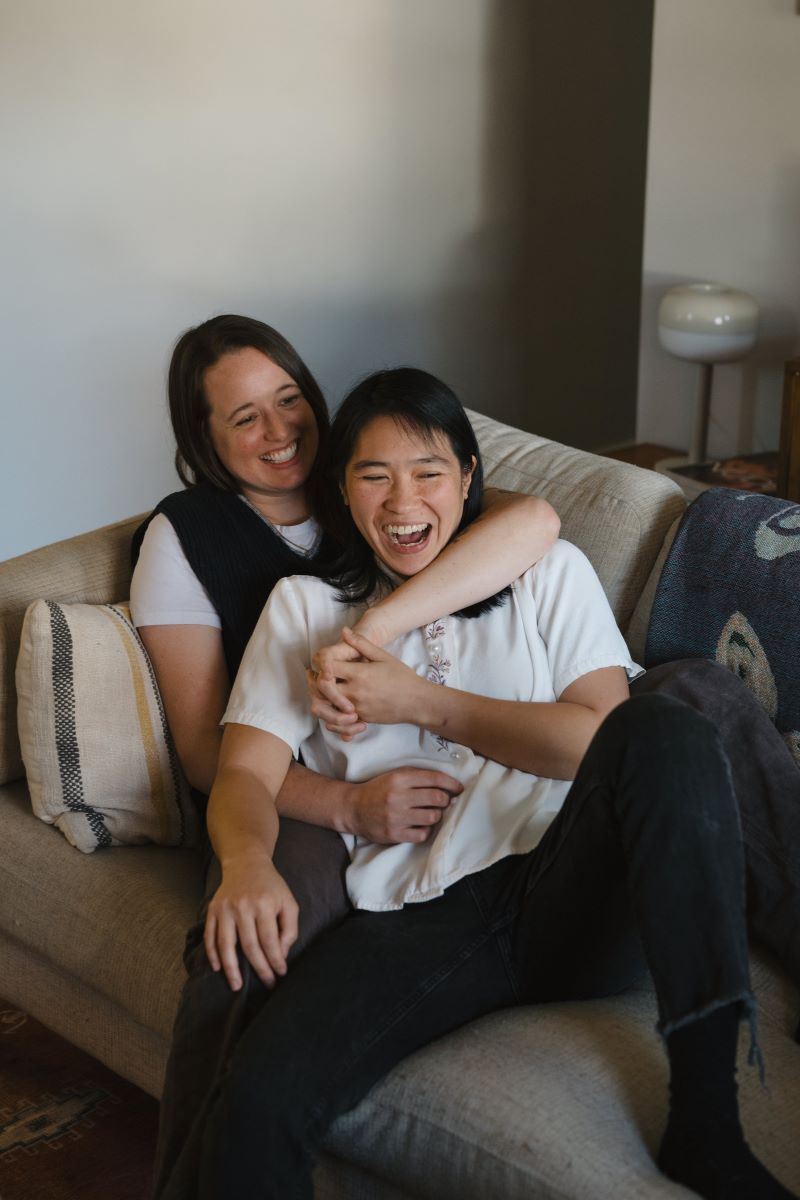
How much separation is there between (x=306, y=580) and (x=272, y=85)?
239 cm

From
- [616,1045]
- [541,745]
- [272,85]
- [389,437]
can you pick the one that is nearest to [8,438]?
[272,85]

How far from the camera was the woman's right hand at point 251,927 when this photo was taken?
4.40 ft

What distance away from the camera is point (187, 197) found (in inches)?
137

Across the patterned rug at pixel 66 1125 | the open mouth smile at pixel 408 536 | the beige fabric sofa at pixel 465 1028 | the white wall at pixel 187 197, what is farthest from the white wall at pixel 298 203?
the patterned rug at pixel 66 1125

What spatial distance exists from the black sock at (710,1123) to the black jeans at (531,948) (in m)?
0.03

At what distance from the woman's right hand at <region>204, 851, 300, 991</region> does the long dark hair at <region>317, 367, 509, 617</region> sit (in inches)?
15.3

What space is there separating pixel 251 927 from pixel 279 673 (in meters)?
0.34

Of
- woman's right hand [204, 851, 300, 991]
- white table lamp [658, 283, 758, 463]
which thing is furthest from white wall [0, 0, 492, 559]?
woman's right hand [204, 851, 300, 991]

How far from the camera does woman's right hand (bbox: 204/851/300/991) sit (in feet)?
4.40

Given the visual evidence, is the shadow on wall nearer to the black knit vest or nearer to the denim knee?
the black knit vest

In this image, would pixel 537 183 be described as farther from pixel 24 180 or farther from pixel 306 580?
pixel 306 580

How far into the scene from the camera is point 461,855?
143cm

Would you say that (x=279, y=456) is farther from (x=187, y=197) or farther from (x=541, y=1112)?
(x=187, y=197)

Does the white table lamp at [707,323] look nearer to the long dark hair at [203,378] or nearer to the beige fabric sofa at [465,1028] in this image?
the beige fabric sofa at [465,1028]
